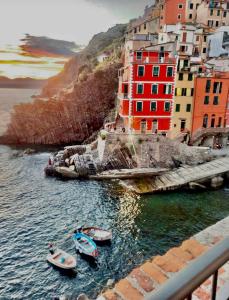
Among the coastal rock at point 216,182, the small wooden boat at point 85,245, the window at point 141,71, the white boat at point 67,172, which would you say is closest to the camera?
the small wooden boat at point 85,245

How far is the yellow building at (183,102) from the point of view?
41.7m

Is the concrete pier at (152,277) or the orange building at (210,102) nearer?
the concrete pier at (152,277)

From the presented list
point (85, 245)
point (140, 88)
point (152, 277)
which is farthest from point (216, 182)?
point (152, 277)

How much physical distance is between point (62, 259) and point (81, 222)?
6777 mm

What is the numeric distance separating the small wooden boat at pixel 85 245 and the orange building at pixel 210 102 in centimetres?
2754

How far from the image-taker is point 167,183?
35.9 metres

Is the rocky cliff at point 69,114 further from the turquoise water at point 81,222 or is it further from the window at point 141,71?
the window at point 141,71

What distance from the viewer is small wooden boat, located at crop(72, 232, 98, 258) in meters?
22.1

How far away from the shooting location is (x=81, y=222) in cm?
2789

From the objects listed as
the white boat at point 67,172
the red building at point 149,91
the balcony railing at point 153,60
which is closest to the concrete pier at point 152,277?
the white boat at point 67,172

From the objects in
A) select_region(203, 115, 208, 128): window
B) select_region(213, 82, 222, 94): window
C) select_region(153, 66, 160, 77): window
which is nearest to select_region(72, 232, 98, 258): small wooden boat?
select_region(153, 66, 160, 77): window

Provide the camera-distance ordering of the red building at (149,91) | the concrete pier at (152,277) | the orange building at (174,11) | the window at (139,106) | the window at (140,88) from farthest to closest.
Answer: the orange building at (174,11) < the window at (139,106) < the window at (140,88) < the red building at (149,91) < the concrete pier at (152,277)

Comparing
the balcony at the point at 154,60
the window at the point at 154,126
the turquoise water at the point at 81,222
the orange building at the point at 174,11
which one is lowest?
the turquoise water at the point at 81,222

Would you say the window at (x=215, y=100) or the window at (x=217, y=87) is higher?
the window at (x=217, y=87)
